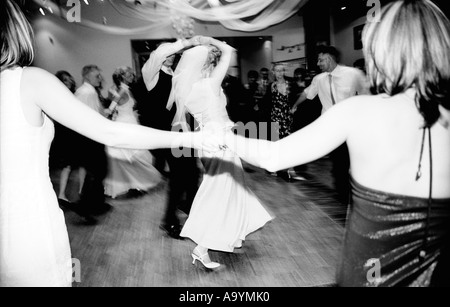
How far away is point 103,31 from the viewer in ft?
33.7

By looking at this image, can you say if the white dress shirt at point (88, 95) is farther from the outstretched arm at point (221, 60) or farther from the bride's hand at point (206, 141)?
the bride's hand at point (206, 141)

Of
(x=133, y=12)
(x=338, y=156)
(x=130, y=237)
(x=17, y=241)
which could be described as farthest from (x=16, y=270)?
(x=133, y=12)

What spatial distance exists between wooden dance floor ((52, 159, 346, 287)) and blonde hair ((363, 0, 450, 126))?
6.19 feet

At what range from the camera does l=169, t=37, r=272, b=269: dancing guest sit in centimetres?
296

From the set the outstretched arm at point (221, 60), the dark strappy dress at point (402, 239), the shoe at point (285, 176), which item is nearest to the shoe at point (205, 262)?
the outstretched arm at point (221, 60)

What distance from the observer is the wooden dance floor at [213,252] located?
2740 millimetres

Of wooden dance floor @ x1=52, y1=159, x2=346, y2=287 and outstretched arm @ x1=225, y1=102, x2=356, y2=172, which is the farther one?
wooden dance floor @ x1=52, y1=159, x2=346, y2=287

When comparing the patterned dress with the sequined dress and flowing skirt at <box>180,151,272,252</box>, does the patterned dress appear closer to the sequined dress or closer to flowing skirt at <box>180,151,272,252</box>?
flowing skirt at <box>180,151,272,252</box>

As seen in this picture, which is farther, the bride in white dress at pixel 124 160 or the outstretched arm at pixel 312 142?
the bride in white dress at pixel 124 160

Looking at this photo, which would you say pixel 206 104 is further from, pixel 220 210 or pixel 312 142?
pixel 312 142

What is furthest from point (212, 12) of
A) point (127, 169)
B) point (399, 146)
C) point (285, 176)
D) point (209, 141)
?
point (399, 146)

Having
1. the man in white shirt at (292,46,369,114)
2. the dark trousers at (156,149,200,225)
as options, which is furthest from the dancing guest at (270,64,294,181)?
the dark trousers at (156,149,200,225)

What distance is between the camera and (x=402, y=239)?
1.02 meters

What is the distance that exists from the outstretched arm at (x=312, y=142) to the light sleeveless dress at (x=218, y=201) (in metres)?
1.78
